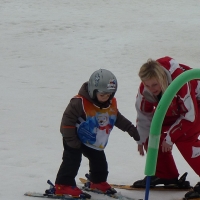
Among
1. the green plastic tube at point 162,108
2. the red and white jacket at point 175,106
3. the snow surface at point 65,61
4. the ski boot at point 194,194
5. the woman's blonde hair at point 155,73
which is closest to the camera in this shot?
the green plastic tube at point 162,108

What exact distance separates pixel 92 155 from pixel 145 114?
615 mm

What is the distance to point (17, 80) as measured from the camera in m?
10.8

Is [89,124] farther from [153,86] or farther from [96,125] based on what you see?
[153,86]

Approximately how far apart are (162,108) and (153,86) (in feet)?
2.80

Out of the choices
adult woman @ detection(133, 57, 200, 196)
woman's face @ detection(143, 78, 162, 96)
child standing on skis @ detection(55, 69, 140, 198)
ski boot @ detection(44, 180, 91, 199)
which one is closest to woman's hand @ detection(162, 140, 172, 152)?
adult woman @ detection(133, 57, 200, 196)

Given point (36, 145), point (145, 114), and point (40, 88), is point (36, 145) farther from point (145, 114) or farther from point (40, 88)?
point (40, 88)

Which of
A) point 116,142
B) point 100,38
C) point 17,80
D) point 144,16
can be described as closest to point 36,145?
point 116,142

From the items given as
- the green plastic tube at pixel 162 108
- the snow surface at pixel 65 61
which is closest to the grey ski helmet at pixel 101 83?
the green plastic tube at pixel 162 108

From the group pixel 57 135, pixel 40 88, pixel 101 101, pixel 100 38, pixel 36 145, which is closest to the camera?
pixel 101 101

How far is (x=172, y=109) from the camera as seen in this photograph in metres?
5.04

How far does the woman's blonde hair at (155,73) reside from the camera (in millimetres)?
4770

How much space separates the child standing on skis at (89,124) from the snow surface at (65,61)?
420 mm

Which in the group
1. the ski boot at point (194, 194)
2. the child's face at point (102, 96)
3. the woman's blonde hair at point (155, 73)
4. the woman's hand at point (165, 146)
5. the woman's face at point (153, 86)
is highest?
the woman's blonde hair at point (155, 73)

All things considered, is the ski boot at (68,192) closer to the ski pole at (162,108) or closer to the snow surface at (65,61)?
the snow surface at (65,61)
